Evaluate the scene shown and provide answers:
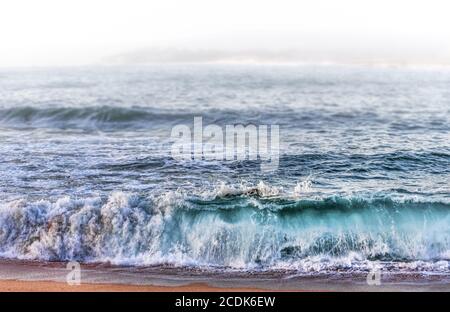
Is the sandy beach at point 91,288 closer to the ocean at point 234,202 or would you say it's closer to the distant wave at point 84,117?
the ocean at point 234,202

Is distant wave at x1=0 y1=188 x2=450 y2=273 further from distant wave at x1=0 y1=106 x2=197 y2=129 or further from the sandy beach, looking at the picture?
distant wave at x1=0 y1=106 x2=197 y2=129

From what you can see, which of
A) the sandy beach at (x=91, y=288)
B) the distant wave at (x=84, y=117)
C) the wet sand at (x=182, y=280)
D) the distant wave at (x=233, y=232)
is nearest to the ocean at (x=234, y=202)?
the distant wave at (x=233, y=232)

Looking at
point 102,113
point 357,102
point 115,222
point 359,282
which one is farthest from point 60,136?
point 357,102

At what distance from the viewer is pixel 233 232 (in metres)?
10.8

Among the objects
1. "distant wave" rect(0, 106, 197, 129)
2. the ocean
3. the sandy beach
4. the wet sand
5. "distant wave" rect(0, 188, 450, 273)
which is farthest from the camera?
"distant wave" rect(0, 106, 197, 129)

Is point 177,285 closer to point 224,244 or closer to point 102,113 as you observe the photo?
point 224,244

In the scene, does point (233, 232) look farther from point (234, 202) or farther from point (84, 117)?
point (84, 117)

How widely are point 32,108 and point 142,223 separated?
1870 cm

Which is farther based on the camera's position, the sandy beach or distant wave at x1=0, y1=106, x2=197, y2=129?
distant wave at x1=0, y1=106, x2=197, y2=129

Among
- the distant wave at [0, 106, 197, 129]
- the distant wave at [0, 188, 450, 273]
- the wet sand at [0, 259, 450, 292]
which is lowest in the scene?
the wet sand at [0, 259, 450, 292]

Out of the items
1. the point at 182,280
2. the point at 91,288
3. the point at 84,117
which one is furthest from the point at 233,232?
the point at 84,117

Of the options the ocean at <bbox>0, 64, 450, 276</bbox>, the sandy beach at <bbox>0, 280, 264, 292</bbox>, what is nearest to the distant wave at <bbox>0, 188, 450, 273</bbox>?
the ocean at <bbox>0, 64, 450, 276</bbox>

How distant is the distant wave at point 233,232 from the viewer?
10046 millimetres

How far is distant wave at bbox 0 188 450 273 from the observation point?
10046 mm
